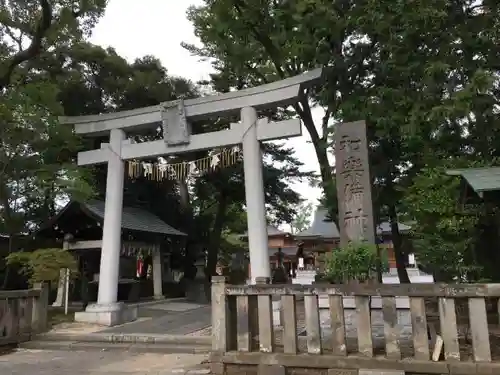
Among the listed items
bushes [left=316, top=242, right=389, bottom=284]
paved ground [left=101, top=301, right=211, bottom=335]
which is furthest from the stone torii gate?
bushes [left=316, top=242, right=389, bottom=284]

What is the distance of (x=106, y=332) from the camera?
9.90m

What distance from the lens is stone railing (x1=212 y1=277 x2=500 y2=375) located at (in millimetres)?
5109

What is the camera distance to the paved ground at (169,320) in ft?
33.0

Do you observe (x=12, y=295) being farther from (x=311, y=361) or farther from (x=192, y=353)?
(x=311, y=361)

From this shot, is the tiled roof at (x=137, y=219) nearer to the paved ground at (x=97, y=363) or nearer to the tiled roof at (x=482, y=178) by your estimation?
the paved ground at (x=97, y=363)

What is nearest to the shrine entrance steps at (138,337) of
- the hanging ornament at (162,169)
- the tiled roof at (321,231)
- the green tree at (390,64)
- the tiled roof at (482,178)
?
the hanging ornament at (162,169)

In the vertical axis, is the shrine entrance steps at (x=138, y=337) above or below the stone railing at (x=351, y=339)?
below

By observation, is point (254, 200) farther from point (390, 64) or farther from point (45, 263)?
point (45, 263)

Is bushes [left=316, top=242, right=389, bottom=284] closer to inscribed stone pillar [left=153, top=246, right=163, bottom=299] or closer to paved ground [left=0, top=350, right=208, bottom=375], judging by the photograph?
paved ground [left=0, top=350, right=208, bottom=375]

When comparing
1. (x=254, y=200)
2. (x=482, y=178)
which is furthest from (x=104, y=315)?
(x=482, y=178)

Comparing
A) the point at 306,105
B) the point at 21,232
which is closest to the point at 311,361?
the point at 306,105

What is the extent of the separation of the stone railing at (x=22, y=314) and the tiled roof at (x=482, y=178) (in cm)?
906

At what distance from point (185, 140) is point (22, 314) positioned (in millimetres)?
5686

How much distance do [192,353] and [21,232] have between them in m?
9.74
